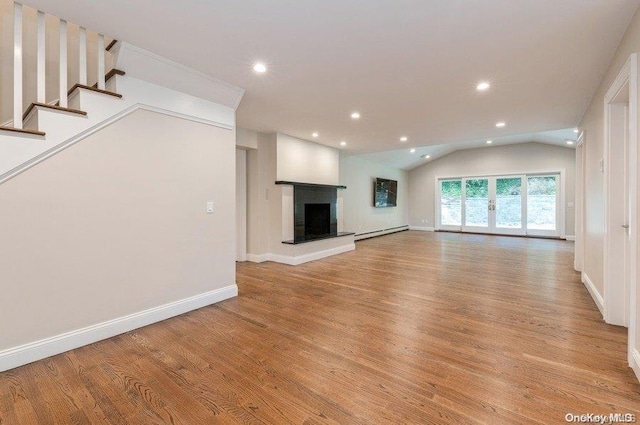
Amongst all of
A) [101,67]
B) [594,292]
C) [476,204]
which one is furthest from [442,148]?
[101,67]

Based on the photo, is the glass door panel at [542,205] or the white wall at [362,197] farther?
the glass door panel at [542,205]

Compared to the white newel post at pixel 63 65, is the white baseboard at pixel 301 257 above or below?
below

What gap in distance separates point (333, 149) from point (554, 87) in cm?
Result: 433

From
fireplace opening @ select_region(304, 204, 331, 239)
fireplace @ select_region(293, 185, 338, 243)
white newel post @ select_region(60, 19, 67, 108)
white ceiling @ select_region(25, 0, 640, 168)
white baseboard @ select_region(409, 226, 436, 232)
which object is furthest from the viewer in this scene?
white baseboard @ select_region(409, 226, 436, 232)

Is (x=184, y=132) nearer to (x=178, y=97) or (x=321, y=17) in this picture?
(x=178, y=97)

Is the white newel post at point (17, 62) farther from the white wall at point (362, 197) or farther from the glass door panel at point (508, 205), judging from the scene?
the glass door panel at point (508, 205)

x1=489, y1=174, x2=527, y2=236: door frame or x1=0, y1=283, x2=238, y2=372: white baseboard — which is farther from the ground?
x1=489, y1=174, x2=527, y2=236: door frame

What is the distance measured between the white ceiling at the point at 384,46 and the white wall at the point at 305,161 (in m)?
1.52

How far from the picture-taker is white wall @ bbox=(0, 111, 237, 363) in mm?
2055

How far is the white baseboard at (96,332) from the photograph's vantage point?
2.01 m

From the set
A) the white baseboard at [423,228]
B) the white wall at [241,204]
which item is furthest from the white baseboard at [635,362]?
the white baseboard at [423,228]

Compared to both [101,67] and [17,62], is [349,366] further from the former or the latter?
Answer: [17,62]

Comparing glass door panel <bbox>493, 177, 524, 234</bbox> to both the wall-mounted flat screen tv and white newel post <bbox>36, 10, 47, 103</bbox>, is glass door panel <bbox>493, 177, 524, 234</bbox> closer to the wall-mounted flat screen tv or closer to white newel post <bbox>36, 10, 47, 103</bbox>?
the wall-mounted flat screen tv

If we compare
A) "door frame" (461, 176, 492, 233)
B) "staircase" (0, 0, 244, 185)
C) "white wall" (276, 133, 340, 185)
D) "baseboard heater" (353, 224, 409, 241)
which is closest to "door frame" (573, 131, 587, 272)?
"white wall" (276, 133, 340, 185)
